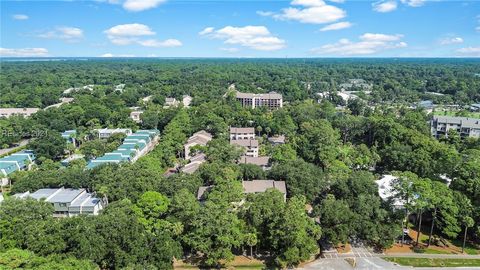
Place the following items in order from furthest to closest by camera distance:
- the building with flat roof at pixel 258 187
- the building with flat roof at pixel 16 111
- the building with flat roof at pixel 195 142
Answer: the building with flat roof at pixel 16 111 < the building with flat roof at pixel 195 142 < the building with flat roof at pixel 258 187

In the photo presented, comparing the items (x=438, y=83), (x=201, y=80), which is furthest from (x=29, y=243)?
(x=438, y=83)

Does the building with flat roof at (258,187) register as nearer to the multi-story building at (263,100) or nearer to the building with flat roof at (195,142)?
the building with flat roof at (195,142)

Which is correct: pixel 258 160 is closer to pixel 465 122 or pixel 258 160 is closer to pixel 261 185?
pixel 261 185

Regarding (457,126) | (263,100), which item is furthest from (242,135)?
(457,126)

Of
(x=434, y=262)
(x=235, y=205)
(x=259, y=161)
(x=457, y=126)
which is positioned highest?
(x=457, y=126)

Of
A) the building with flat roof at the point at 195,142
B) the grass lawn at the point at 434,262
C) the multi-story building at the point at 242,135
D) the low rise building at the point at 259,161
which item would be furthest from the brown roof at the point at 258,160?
the grass lawn at the point at 434,262

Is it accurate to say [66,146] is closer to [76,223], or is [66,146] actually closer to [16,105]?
[76,223]

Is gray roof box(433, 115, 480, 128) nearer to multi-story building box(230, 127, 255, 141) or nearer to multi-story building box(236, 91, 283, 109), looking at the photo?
multi-story building box(230, 127, 255, 141)
